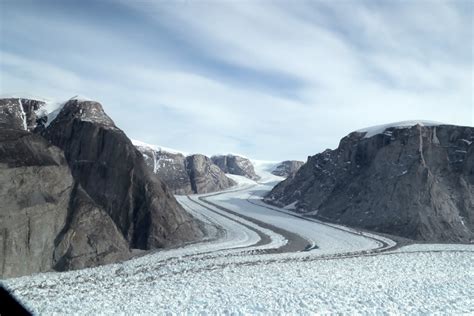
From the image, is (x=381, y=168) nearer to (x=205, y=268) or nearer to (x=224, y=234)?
(x=224, y=234)

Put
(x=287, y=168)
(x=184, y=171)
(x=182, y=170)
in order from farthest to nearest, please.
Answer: (x=287, y=168) < (x=184, y=171) < (x=182, y=170)

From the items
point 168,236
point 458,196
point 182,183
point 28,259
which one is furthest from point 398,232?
point 182,183

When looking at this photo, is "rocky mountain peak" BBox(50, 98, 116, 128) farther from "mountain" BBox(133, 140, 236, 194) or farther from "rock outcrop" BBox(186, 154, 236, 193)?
"rock outcrop" BBox(186, 154, 236, 193)

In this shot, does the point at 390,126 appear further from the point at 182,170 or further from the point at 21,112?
the point at 182,170

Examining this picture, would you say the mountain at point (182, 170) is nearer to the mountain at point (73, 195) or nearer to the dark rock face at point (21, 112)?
the dark rock face at point (21, 112)

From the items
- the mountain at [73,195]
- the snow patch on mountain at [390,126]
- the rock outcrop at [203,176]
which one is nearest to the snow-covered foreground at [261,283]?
the mountain at [73,195]

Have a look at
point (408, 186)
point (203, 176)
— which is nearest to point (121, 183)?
point (408, 186)
